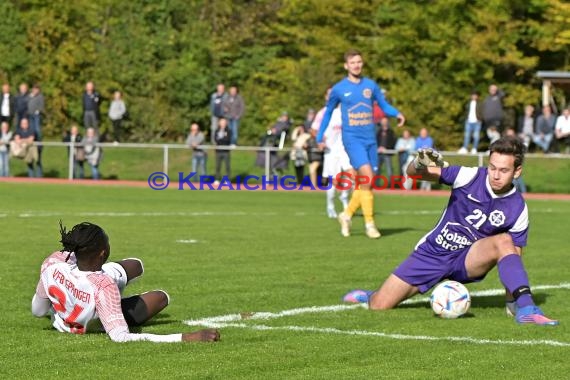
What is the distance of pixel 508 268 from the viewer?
377 inches

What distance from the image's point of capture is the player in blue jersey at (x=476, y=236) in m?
9.48

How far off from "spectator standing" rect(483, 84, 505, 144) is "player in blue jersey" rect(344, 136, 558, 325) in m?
25.7

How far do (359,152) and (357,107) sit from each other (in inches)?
24.2

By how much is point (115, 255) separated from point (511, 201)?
5.47m

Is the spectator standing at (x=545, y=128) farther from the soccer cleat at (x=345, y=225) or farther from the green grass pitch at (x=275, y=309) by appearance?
the soccer cleat at (x=345, y=225)

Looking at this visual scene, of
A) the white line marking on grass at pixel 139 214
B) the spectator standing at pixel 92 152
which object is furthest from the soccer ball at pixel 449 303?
the spectator standing at pixel 92 152

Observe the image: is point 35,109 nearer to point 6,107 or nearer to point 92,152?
point 6,107

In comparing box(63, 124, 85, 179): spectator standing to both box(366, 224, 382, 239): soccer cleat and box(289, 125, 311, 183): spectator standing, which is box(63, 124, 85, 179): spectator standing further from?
box(366, 224, 382, 239): soccer cleat

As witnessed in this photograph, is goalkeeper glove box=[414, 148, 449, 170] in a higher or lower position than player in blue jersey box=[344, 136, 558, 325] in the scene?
higher

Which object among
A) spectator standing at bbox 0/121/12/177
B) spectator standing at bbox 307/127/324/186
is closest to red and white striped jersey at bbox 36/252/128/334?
spectator standing at bbox 307/127/324/186

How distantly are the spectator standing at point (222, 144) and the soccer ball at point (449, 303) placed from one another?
24.4m

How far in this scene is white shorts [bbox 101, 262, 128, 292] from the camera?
28.6 ft

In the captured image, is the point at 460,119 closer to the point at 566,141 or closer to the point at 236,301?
the point at 566,141

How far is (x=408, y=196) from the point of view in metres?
30.7
